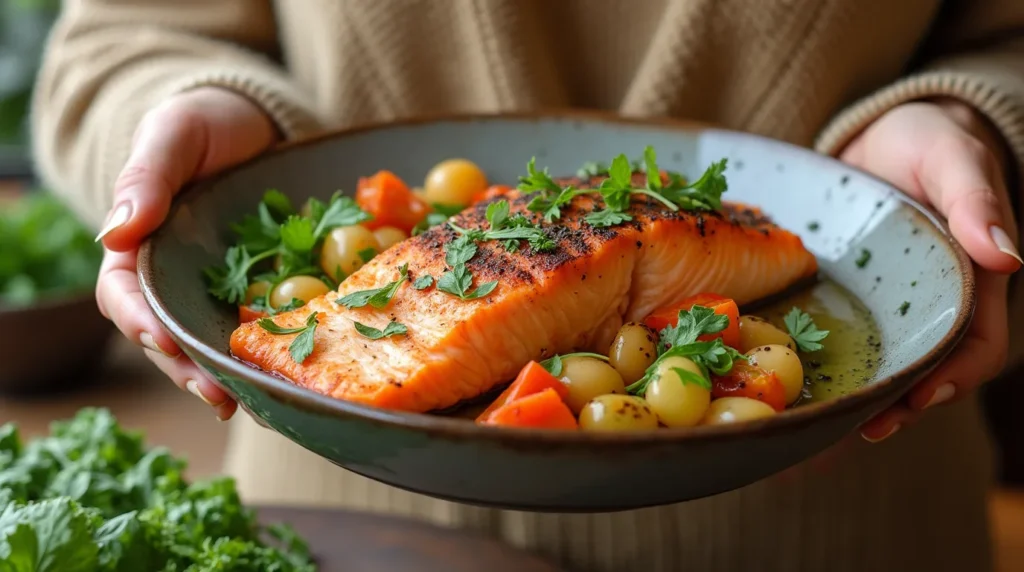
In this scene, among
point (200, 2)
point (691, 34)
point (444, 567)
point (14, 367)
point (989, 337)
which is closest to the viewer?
point (989, 337)

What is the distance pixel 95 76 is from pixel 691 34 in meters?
1.10

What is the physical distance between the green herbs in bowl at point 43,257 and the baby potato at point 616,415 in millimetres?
1735

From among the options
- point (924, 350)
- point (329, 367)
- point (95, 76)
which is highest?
point (924, 350)

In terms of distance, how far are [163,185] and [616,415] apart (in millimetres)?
672

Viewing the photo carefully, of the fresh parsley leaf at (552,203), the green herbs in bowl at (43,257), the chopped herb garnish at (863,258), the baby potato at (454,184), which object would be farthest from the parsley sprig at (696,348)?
the green herbs in bowl at (43,257)

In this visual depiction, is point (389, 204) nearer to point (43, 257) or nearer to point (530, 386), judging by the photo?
point (530, 386)

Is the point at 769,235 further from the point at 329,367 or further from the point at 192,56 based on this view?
the point at 192,56

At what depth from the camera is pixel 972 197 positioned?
119cm

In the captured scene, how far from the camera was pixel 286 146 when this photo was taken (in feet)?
4.74

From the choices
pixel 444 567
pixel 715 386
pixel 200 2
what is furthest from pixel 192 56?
pixel 715 386

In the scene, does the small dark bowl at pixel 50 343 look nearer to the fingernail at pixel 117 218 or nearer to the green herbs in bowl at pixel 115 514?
the green herbs in bowl at pixel 115 514

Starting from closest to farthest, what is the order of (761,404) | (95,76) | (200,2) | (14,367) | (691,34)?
(761,404), (691,34), (95,76), (200,2), (14,367)

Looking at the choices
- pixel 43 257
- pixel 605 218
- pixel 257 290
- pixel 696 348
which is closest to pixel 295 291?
pixel 257 290

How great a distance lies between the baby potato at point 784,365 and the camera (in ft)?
3.47
